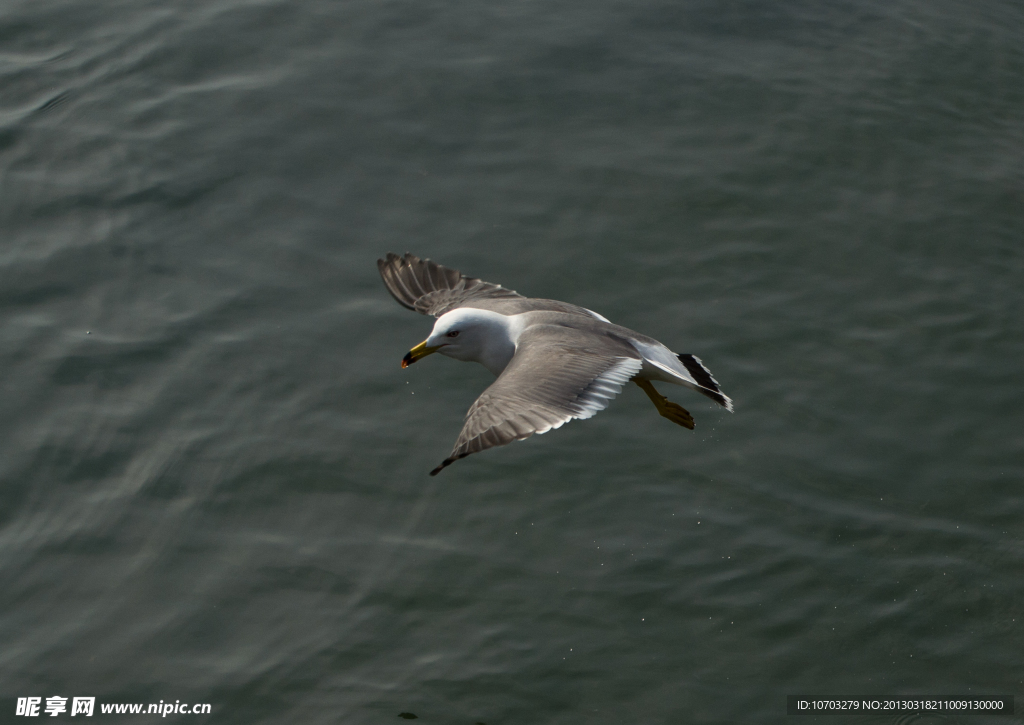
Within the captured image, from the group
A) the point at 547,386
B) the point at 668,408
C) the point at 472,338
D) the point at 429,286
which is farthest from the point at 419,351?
the point at 668,408

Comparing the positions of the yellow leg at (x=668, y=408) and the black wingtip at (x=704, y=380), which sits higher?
the black wingtip at (x=704, y=380)

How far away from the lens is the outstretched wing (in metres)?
8.55

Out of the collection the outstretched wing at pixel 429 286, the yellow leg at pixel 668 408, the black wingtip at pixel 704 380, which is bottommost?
the yellow leg at pixel 668 408

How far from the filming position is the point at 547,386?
21.2 feet

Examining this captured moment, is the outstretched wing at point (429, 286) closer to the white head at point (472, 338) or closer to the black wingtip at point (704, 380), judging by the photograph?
the white head at point (472, 338)

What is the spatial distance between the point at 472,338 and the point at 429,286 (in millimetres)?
1444

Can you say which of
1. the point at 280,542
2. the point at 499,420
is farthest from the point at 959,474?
the point at 280,542

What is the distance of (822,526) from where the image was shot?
7.14 meters

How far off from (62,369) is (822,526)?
19.3 ft

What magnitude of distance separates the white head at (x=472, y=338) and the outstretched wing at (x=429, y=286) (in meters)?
0.94

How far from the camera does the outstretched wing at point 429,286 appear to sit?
855 centimetres

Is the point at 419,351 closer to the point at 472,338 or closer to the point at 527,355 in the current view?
the point at 472,338

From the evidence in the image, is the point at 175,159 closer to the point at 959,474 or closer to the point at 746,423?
the point at 746,423

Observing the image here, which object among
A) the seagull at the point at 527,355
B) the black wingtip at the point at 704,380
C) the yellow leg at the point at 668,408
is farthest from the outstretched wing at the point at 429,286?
the black wingtip at the point at 704,380
